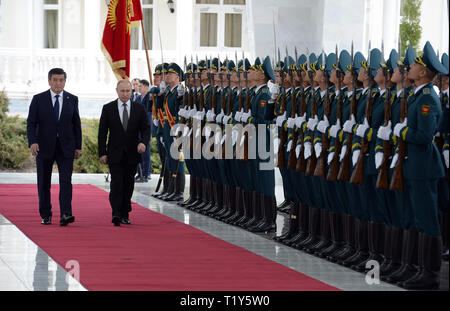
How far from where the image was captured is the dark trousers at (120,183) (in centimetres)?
1155

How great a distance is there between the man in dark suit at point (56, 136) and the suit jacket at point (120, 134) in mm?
368

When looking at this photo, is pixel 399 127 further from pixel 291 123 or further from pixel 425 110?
pixel 291 123

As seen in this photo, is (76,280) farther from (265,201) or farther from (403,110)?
(265,201)

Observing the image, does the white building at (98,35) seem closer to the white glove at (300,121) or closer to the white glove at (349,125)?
the white glove at (300,121)

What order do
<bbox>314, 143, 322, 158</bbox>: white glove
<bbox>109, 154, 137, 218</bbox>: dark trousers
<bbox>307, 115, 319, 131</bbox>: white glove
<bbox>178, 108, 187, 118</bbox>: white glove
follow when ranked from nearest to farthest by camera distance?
<bbox>314, 143, 322, 158</bbox>: white glove < <bbox>307, 115, 319, 131</bbox>: white glove < <bbox>109, 154, 137, 218</bbox>: dark trousers < <bbox>178, 108, 187, 118</bbox>: white glove

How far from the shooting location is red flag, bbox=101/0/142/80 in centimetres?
1691

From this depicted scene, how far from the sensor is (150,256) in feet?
30.3

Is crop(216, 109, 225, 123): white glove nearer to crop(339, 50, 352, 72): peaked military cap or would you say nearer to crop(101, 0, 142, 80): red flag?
crop(339, 50, 352, 72): peaked military cap

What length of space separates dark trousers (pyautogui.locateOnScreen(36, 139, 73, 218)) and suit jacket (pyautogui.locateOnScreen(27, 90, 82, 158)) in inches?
3.0

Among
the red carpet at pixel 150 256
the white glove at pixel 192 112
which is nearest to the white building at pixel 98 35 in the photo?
the white glove at pixel 192 112

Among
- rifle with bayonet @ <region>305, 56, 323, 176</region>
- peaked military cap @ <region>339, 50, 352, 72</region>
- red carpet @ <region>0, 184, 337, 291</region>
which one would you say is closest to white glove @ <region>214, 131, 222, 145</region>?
red carpet @ <region>0, 184, 337, 291</region>

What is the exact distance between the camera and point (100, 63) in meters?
25.5

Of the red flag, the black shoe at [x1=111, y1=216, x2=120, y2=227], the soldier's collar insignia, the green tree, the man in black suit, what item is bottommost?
the black shoe at [x1=111, y1=216, x2=120, y2=227]

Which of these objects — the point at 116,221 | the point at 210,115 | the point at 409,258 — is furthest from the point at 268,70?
the point at 409,258
